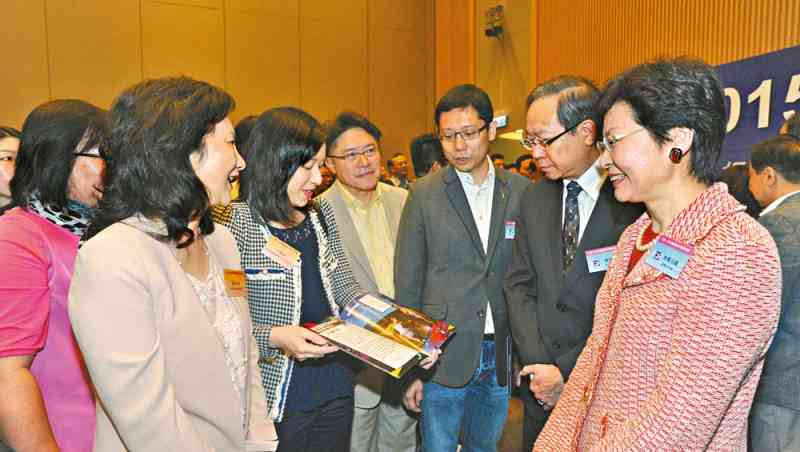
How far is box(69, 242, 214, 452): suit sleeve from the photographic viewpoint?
113cm

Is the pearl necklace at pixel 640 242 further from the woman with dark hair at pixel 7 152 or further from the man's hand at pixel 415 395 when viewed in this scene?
the woman with dark hair at pixel 7 152

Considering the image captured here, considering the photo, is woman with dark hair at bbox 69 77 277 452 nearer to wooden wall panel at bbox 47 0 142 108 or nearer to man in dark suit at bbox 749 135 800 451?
man in dark suit at bbox 749 135 800 451

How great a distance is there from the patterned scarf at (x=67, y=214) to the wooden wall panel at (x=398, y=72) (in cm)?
834

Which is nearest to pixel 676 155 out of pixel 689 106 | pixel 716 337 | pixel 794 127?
pixel 689 106

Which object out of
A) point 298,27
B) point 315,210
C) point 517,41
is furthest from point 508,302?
point 298,27

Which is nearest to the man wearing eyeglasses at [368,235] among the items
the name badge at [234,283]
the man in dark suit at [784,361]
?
the name badge at [234,283]

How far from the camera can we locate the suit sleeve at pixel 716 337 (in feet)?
3.59

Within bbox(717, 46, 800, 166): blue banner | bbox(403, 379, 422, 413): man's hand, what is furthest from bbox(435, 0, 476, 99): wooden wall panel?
bbox(403, 379, 422, 413): man's hand

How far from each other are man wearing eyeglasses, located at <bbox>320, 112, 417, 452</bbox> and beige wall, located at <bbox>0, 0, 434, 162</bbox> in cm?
638

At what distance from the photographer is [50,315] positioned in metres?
1.44

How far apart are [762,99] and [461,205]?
3.01 metres

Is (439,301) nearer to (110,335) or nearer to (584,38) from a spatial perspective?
(110,335)

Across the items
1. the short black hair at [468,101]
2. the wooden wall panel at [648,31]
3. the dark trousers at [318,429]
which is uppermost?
the wooden wall panel at [648,31]

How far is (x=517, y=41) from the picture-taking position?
8008 mm
